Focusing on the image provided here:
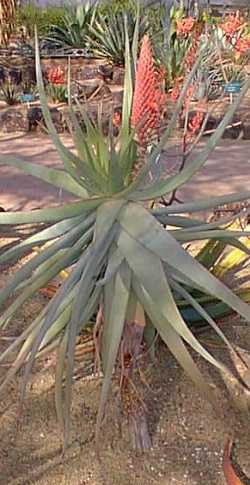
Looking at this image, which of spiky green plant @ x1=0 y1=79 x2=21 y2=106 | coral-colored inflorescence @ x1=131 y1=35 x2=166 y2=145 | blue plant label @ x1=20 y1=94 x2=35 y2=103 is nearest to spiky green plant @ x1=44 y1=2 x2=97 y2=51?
spiky green plant @ x1=0 y1=79 x2=21 y2=106

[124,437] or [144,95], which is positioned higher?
[144,95]

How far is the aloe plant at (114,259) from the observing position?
1462 mm

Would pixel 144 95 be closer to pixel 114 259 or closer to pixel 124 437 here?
pixel 114 259

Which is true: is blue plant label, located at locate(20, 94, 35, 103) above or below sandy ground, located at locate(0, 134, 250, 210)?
above

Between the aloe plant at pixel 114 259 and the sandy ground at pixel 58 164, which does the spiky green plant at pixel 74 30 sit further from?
the aloe plant at pixel 114 259

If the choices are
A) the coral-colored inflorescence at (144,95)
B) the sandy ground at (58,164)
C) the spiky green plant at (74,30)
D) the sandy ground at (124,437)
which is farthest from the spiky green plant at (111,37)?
the coral-colored inflorescence at (144,95)

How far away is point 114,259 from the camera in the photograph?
1525 mm

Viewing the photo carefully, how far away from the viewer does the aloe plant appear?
1.46 meters

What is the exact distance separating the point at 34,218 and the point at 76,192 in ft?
0.46

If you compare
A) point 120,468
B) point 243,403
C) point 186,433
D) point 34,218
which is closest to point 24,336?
point 34,218

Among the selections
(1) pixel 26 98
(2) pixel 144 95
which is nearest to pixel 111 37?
(1) pixel 26 98

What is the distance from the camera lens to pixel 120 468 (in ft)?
6.27

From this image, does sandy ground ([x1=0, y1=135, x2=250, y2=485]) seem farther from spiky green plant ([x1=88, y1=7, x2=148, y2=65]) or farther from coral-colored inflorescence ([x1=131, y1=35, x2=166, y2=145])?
spiky green plant ([x1=88, y1=7, x2=148, y2=65])

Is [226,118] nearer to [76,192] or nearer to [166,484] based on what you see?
[76,192]
